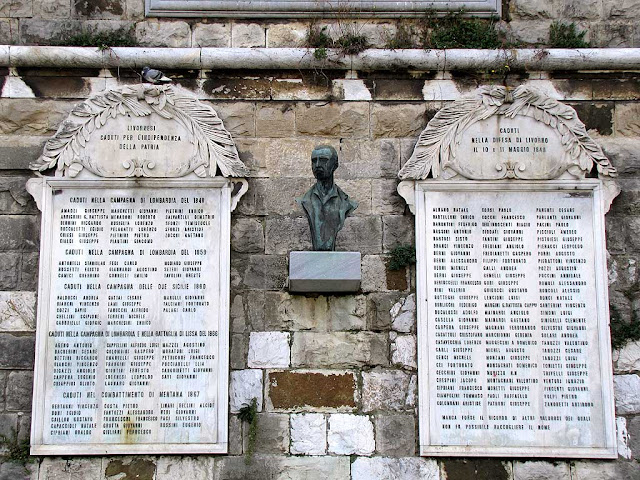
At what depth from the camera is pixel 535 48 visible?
21.5 ft

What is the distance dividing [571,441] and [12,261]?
14.4 ft

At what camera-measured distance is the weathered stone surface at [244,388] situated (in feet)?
19.6

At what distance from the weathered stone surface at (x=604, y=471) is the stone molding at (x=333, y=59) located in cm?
308

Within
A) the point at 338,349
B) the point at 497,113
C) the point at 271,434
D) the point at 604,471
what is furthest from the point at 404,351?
A: the point at 497,113

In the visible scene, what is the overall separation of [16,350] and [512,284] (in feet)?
12.3

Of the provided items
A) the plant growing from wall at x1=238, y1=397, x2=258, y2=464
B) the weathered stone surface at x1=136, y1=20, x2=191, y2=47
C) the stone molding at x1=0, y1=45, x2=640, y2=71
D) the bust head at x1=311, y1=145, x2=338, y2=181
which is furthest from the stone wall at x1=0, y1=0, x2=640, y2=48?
the plant growing from wall at x1=238, y1=397, x2=258, y2=464

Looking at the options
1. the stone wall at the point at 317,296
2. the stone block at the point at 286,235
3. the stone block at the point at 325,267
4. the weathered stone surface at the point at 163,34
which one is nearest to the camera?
the stone block at the point at 325,267

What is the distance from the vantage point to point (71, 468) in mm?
5840

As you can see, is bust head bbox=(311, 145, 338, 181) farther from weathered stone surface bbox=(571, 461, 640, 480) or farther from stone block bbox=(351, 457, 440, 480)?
weathered stone surface bbox=(571, 461, 640, 480)

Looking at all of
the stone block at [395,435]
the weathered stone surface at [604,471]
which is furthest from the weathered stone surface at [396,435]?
the weathered stone surface at [604,471]

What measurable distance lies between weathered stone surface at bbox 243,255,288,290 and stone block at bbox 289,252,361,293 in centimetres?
36

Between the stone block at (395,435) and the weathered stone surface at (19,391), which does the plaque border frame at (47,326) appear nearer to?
the weathered stone surface at (19,391)

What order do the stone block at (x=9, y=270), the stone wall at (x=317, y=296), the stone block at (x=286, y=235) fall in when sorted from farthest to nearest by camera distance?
the stone block at (x=286, y=235), the stone block at (x=9, y=270), the stone wall at (x=317, y=296)

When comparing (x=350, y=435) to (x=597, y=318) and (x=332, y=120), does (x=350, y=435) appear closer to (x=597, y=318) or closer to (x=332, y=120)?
(x=597, y=318)
